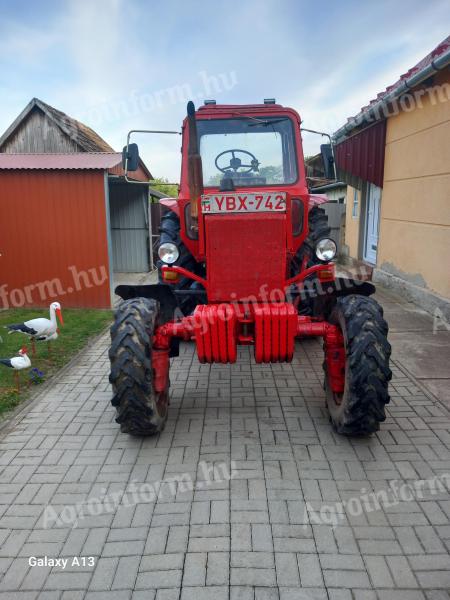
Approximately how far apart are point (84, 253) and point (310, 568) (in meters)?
6.68

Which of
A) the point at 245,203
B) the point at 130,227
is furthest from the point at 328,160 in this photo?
the point at 130,227

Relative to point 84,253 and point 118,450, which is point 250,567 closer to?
point 118,450

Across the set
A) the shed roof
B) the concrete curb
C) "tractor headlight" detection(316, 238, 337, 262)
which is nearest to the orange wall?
the concrete curb

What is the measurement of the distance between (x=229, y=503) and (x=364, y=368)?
51.0 inches

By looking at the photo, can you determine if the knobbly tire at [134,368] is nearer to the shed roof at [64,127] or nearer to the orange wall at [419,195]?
the orange wall at [419,195]

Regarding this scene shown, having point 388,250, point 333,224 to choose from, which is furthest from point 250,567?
point 333,224

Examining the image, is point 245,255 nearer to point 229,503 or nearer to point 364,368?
point 364,368

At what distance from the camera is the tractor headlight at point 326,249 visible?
A: 3641mm

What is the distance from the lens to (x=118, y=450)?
335 cm

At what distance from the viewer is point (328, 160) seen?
468cm

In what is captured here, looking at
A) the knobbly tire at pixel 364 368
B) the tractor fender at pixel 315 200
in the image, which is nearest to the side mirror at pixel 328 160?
the tractor fender at pixel 315 200

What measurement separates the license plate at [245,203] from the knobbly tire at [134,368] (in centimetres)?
92

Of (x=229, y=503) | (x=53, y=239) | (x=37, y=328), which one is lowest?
(x=229, y=503)

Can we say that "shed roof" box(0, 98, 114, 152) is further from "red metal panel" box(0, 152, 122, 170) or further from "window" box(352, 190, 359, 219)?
"window" box(352, 190, 359, 219)
